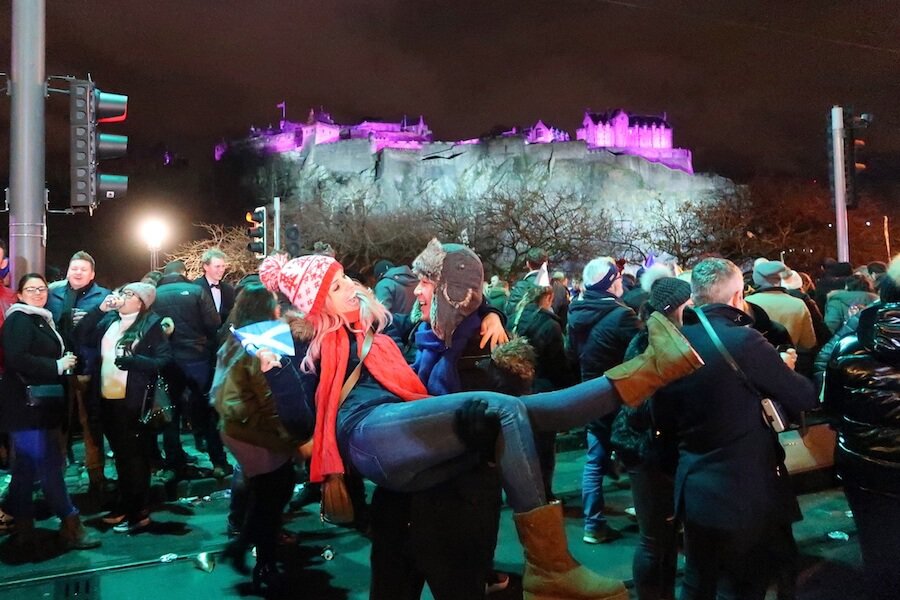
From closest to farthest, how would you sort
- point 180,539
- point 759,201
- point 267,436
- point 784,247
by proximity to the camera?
point 267,436
point 180,539
point 784,247
point 759,201

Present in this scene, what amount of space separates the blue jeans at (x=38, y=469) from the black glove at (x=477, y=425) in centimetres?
445

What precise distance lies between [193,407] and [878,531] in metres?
6.55

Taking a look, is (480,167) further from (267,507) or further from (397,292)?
(267,507)

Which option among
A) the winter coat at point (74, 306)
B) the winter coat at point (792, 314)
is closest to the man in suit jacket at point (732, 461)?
the winter coat at point (792, 314)

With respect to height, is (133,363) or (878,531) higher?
(133,363)

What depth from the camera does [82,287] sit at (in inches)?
281

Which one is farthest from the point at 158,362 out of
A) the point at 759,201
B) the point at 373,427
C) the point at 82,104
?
the point at 759,201

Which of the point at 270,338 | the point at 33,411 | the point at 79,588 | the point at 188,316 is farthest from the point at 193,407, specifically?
the point at 270,338

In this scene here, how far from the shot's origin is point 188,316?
7535 millimetres

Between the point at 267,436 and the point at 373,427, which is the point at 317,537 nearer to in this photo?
the point at 267,436

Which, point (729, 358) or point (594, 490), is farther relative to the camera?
point (594, 490)

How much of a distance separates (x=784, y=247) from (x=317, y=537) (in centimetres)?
3769

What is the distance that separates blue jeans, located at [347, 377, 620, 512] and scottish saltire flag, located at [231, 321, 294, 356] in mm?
513

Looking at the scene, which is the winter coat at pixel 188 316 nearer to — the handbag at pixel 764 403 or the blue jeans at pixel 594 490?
the blue jeans at pixel 594 490
